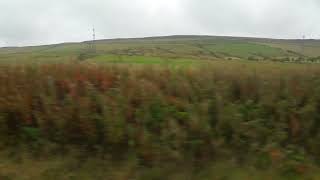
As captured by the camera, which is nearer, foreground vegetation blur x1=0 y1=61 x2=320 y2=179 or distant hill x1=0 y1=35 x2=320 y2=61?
foreground vegetation blur x1=0 y1=61 x2=320 y2=179

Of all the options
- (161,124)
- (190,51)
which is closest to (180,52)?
(161,124)

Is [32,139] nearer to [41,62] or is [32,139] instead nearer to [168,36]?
[41,62]

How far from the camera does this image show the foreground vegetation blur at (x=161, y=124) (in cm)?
562

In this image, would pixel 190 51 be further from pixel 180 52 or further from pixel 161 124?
pixel 161 124

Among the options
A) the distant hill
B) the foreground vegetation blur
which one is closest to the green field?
the distant hill

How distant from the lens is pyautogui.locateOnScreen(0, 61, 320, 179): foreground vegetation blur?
5625 mm

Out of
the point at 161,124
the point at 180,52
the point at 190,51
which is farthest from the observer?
the point at 190,51

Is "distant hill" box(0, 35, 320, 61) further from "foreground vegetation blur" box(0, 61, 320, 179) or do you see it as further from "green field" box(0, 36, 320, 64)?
"foreground vegetation blur" box(0, 61, 320, 179)

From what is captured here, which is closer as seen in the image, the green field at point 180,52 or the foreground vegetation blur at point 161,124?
the foreground vegetation blur at point 161,124

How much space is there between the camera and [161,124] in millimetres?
5836

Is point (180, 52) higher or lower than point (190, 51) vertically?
higher

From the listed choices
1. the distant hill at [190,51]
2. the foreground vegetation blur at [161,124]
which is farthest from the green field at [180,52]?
the foreground vegetation blur at [161,124]

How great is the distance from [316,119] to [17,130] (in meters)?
4.46

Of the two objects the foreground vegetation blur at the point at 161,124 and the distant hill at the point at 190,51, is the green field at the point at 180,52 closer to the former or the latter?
the distant hill at the point at 190,51
